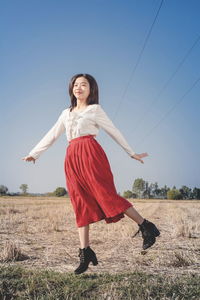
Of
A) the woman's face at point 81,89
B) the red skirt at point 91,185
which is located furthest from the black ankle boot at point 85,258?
the woman's face at point 81,89

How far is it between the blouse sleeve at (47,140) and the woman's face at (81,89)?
0.36 meters

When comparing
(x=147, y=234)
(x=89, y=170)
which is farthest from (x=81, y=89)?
(x=147, y=234)

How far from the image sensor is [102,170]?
365cm

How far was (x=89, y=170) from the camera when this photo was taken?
11.9 feet

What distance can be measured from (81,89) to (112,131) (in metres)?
0.62

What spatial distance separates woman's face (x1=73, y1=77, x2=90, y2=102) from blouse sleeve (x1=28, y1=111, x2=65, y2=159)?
36cm

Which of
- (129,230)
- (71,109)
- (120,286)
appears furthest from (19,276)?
(129,230)

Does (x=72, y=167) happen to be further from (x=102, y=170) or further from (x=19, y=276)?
(x=19, y=276)

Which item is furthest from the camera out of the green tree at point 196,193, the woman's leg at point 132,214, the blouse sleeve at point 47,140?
the green tree at point 196,193

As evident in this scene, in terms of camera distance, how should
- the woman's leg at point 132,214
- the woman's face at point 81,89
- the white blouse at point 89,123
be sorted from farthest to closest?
the woman's face at point 81,89 < the white blouse at point 89,123 < the woman's leg at point 132,214

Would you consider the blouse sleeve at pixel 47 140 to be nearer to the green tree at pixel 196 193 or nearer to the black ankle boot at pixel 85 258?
the black ankle boot at pixel 85 258

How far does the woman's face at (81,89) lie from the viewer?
13.1ft

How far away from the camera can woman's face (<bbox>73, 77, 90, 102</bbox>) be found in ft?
13.1

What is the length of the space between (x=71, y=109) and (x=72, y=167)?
0.76 metres
